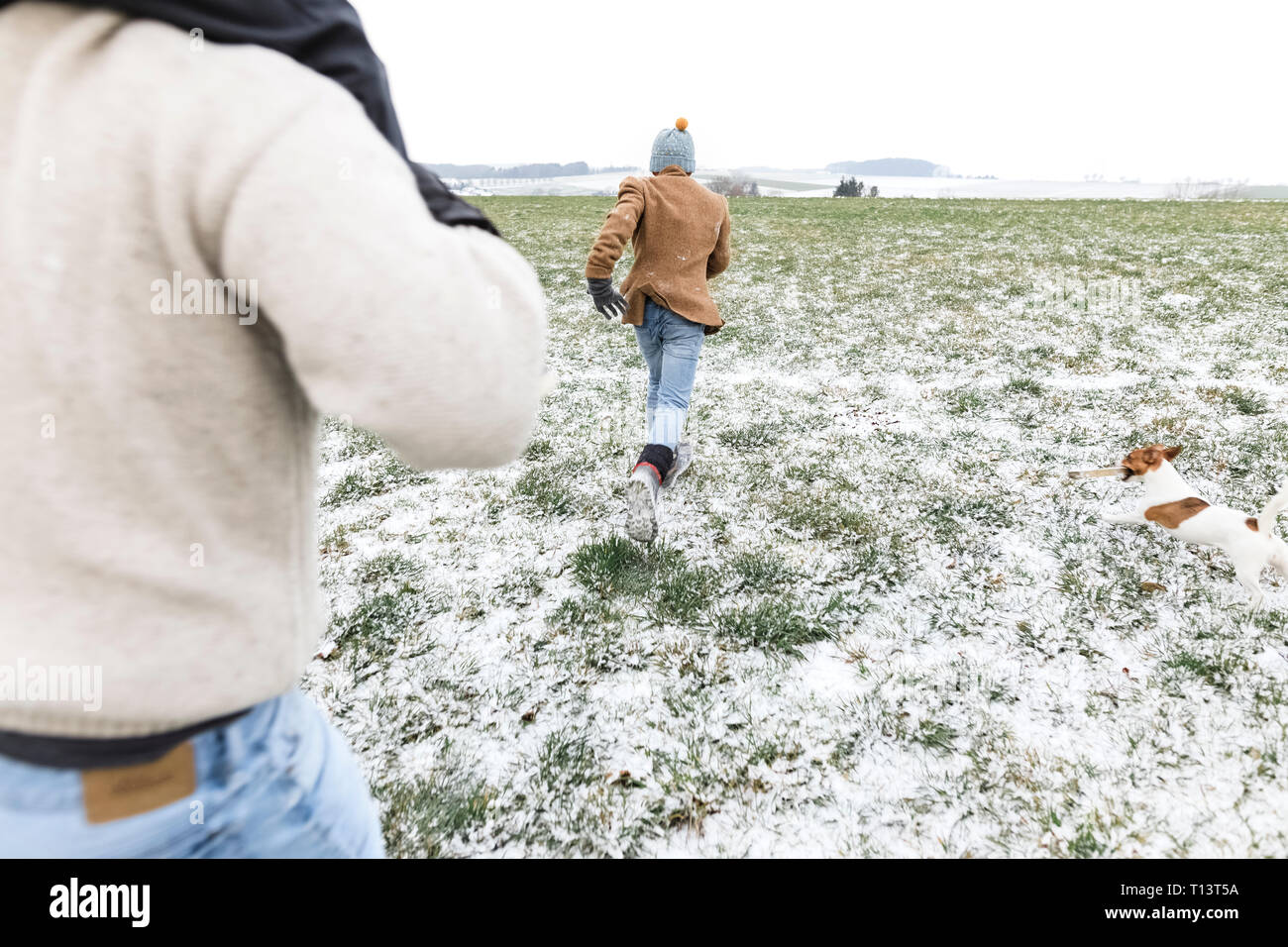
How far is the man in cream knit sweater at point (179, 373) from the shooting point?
21.3 inches

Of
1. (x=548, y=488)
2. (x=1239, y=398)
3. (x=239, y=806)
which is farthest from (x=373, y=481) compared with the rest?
(x=1239, y=398)

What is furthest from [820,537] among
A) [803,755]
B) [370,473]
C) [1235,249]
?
[1235,249]

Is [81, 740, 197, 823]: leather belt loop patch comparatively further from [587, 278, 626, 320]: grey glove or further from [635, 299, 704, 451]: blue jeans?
[635, 299, 704, 451]: blue jeans

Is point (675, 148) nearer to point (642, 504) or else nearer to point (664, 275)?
point (664, 275)

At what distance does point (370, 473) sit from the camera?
4391 millimetres

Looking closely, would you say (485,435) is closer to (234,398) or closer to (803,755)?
(234,398)

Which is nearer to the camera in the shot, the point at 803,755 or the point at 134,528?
the point at 134,528

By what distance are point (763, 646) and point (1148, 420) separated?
13.0 feet

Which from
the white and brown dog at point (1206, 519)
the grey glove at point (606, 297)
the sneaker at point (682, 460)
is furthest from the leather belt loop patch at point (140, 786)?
the white and brown dog at point (1206, 519)

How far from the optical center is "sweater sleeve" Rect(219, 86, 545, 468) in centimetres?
54

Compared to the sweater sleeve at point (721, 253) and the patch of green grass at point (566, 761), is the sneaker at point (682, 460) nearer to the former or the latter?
the sweater sleeve at point (721, 253)

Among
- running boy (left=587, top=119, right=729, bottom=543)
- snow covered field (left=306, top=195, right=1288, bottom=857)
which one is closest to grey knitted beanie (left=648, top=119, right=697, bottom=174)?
running boy (left=587, top=119, right=729, bottom=543)

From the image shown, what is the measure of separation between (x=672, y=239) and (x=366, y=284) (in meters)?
2.99

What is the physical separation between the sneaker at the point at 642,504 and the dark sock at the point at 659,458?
0.22 feet
